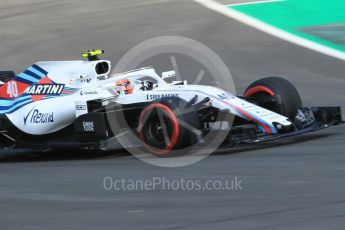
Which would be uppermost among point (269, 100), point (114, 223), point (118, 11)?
point (118, 11)

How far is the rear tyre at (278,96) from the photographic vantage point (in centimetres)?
951

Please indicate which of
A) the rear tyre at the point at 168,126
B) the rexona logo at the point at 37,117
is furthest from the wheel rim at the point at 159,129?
the rexona logo at the point at 37,117

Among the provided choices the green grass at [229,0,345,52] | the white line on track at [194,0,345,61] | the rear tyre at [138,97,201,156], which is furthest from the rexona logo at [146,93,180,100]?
the green grass at [229,0,345,52]

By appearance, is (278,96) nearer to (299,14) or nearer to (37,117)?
(37,117)

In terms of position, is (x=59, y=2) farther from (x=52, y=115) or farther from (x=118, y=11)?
(x=52, y=115)

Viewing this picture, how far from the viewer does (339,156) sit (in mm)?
8148

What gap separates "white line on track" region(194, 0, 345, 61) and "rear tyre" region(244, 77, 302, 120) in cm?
499

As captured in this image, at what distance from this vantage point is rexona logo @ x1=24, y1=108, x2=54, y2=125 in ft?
31.5

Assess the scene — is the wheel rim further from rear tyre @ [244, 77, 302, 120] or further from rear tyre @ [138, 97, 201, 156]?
rear tyre @ [244, 77, 302, 120]

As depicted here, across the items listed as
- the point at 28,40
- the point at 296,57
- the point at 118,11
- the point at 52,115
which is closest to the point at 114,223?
the point at 52,115

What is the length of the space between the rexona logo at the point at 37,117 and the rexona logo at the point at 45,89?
0.24 meters

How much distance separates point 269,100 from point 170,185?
275 centimetres

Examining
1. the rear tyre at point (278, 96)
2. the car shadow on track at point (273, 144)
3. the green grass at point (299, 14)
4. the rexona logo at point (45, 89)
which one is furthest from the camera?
the green grass at point (299, 14)

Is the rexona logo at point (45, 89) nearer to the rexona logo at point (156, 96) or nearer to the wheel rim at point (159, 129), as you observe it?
the rexona logo at point (156, 96)
